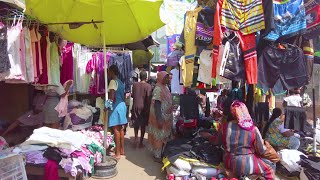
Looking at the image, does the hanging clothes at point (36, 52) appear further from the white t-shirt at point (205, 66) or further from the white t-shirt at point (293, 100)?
the white t-shirt at point (293, 100)

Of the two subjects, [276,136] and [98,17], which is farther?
[276,136]

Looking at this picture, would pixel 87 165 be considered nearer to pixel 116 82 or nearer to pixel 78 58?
pixel 116 82

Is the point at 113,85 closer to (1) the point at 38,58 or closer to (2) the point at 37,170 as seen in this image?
(1) the point at 38,58

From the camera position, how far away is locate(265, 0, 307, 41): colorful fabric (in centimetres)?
445

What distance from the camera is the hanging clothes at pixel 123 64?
28.8 feet

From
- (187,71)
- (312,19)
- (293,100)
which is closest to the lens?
(312,19)

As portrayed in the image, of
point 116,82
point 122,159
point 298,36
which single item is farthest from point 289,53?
point 122,159

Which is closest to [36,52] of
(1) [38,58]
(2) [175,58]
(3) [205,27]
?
(1) [38,58]

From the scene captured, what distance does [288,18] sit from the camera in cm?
446

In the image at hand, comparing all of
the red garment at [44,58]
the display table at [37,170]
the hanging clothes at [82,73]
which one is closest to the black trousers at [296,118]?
the display table at [37,170]

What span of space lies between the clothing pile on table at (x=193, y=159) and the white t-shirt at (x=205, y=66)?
1286 mm

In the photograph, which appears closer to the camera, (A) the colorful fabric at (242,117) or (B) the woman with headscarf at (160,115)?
(A) the colorful fabric at (242,117)

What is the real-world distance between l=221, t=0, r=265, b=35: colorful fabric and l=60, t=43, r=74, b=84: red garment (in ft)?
13.5

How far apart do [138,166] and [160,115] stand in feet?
3.82
